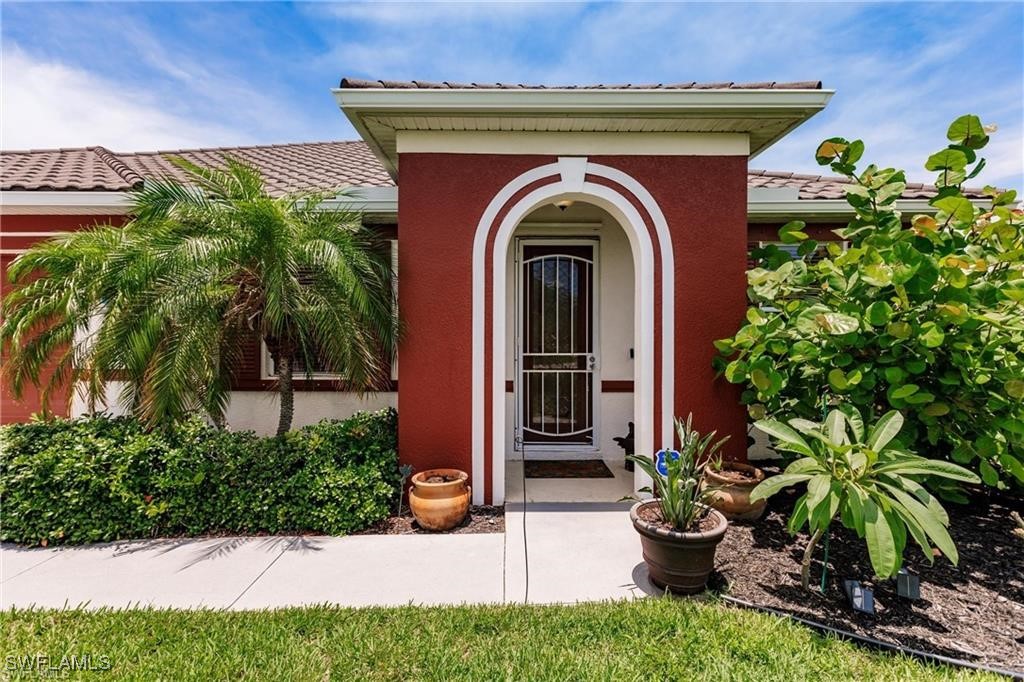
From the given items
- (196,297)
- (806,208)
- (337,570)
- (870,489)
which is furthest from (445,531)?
(806,208)

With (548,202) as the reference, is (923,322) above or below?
below

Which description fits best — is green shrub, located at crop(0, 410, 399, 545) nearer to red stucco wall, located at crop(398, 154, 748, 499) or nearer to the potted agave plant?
red stucco wall, located at crop(398, 154, 748, 499)

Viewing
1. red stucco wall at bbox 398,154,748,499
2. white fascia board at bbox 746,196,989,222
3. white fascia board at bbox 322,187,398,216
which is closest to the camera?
red stucco wall at bbox 398,154,748,499

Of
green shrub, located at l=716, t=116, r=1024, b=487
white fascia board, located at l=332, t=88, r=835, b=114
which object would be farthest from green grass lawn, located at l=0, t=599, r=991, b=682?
white fascia board, located at l=332, t=88, r=835, b=114

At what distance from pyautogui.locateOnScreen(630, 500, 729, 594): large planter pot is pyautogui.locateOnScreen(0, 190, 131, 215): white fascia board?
6.56 metres

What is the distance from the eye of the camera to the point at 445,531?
4.14m

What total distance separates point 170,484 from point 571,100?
4960mm

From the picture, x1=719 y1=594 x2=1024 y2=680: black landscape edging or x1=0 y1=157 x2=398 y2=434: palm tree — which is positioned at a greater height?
x1=0 y1=157 x2=398 y2=434: palm tree

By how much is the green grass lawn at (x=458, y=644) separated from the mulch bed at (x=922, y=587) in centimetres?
28

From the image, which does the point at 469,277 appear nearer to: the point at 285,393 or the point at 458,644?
the point at 285,393

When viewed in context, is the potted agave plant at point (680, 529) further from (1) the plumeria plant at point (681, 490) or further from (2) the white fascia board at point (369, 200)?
(2) the white fascia board at point (369, 200)

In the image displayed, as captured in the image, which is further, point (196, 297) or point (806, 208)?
point (806, 208)

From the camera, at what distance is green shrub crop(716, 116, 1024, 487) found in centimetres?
306

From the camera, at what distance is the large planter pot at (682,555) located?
3.05m
